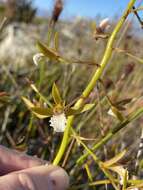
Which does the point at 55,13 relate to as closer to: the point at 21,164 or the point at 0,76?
the point at 21,164

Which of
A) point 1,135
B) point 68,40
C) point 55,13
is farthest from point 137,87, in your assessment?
point 68,40

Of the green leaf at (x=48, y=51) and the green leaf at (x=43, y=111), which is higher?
the green leaf at (x=48, y=51)

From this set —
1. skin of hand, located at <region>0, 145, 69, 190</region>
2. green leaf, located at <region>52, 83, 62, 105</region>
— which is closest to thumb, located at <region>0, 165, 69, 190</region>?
skin of hand, located at <region>0, 145, 69, 190</region>

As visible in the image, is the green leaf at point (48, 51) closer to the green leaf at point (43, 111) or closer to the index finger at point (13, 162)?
the green leaf at point (43, 111)

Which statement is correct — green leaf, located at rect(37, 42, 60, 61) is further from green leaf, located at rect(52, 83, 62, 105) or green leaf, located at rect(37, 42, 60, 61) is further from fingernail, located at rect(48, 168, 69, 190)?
fingernail, located at rect(48, 168, 69, 190)

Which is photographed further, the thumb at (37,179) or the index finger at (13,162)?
the index finger at (13,162)

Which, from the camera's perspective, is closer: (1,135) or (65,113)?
(65,113)

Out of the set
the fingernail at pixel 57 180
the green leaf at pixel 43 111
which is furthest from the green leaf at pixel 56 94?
the fingernail at pixel 57 180

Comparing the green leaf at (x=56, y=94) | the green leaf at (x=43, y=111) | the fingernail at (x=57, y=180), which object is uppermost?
the green leaf at (x=56, y=94)
